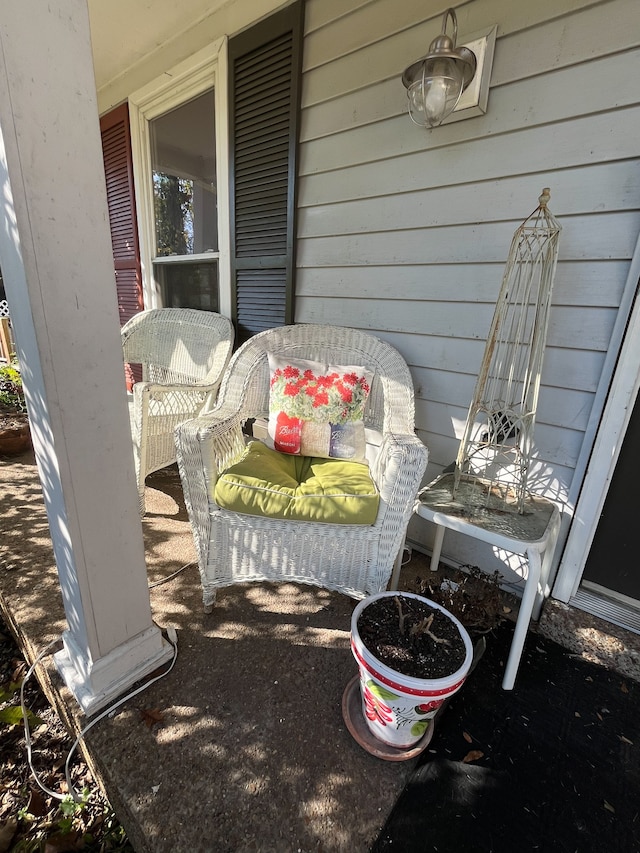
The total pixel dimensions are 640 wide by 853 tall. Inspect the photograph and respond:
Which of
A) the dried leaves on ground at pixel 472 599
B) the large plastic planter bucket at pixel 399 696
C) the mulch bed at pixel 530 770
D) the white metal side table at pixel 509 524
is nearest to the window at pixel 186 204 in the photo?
the white metal side table at pixel 509 524

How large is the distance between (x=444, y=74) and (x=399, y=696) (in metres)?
1.78

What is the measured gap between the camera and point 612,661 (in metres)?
1.32

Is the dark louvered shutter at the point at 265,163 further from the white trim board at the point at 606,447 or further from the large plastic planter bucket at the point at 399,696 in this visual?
the large plastic planter bucket at the point at 399,696

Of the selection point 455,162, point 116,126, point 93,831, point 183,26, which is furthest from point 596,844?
point 116,126

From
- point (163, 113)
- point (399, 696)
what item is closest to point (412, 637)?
point (399, 696)

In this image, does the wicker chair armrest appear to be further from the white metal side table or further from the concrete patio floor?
the concrete patio floor

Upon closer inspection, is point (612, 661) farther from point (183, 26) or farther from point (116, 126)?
point (116, 126)

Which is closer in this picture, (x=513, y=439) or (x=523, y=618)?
(x=523, y=618)

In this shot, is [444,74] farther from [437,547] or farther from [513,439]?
[437,547]

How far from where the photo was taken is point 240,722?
3.55 feet

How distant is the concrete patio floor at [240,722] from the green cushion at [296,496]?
0.45 meters

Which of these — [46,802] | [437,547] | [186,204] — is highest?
[186,204]

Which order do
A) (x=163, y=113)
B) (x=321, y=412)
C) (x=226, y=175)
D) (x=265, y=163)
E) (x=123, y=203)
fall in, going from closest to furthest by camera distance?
(x=321, y=412), (x=265, y=163), (x=226, y=175), (x=163, y=113), (x=123, y=203)

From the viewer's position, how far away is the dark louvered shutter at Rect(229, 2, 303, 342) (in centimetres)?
184
